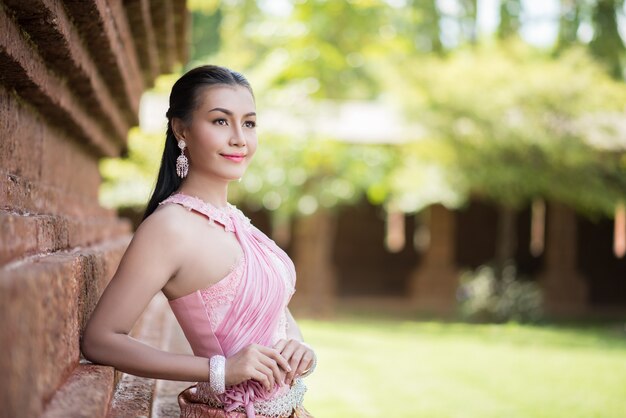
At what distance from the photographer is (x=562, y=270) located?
17.5 m

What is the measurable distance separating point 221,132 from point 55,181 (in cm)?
83

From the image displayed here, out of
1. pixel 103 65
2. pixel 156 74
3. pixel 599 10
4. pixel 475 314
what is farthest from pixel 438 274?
pixel 103 65

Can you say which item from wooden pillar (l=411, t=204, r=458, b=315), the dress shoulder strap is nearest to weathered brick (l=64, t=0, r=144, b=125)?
the dress shoulder strap

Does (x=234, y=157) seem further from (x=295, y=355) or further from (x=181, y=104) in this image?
(x=295, y=355)

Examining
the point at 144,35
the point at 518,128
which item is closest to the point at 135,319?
the point at 144,35

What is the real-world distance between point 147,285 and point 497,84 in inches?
525

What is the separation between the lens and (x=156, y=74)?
14.4 feet

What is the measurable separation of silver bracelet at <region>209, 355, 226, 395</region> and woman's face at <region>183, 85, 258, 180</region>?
0.46 meters

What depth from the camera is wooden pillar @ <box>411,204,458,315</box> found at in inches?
676

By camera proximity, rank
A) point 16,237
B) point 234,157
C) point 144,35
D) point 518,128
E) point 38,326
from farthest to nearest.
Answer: point 518,128 < point 144,35 < point 234,157 < point 16,237 < point 38,326

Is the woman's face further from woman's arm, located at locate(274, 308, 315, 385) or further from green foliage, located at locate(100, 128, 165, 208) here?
green foliage, located at locate(100, 128, 165, 208)

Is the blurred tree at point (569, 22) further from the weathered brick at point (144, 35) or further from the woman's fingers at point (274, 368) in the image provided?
the woman's fingers at point (274, 368)

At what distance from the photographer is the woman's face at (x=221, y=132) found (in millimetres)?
2012

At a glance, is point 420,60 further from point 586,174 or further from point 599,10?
point 599,10
